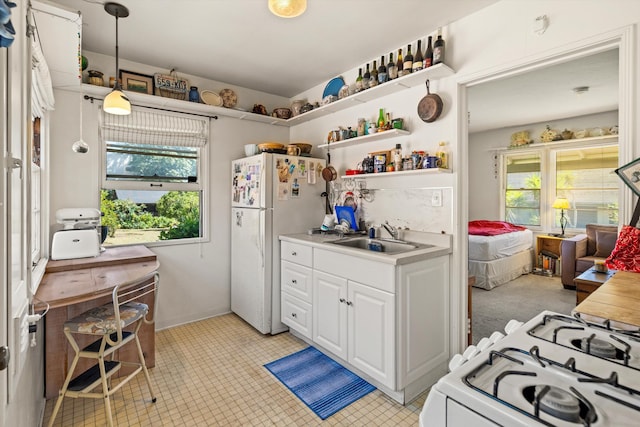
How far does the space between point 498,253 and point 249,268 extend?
3.52 m

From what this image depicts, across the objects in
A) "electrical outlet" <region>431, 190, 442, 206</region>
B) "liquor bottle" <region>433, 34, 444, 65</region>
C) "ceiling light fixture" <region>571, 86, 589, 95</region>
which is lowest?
"electrical outlet" <region>431, 190, 442, 206</region>

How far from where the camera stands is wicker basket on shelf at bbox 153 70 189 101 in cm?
299

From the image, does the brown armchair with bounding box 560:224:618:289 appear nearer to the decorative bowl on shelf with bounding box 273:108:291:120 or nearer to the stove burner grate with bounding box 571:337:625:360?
the decorative bowl on shelf with bounding box 273:108:291:120

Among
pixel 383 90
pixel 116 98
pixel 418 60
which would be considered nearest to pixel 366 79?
pixel 383 90

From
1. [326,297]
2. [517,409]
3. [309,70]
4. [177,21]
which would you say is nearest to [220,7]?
[177,21]

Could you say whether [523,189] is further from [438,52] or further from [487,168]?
[438,52]

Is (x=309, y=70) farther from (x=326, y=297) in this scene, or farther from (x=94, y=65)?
(x=326, y=297)

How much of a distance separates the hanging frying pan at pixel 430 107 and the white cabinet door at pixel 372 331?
132 centimetres

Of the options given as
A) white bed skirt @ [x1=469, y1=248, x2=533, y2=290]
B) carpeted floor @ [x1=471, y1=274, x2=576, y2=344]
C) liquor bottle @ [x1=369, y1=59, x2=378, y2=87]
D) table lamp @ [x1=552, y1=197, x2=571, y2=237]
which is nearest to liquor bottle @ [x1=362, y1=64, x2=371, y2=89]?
liquor bottle @ [x1=369, y1=59, x2=378, y2=87]

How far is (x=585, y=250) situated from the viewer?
4418mm

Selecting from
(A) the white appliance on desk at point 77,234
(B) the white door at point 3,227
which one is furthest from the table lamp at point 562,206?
(B) the white door at point 3,227

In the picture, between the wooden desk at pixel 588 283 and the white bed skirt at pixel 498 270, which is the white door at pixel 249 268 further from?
the white bed skirt at pixel 498 270

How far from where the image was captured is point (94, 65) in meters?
2.76

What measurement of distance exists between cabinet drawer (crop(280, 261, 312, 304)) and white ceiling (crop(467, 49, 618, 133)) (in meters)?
2.28
